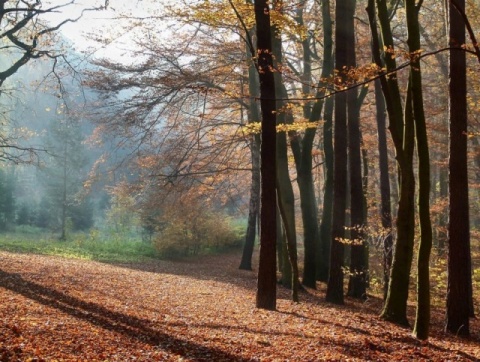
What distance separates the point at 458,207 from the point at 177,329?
18.1 ft

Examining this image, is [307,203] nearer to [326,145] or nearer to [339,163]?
[326,145]

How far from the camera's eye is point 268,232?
9.09 m

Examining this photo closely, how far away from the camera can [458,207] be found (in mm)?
8781

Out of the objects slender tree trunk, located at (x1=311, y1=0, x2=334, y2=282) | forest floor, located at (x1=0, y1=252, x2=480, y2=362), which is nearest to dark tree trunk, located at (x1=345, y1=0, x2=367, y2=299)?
forest floor, located at (x1=0, y1=252, x2=480, y2=362)

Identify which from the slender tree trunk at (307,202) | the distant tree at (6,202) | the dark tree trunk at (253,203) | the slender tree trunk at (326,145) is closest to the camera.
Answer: the slender tree trunk at (326,145)

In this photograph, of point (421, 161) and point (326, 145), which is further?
point (326, 145)

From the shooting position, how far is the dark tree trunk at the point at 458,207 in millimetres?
8766

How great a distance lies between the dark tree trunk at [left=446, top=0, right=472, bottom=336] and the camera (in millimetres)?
8766

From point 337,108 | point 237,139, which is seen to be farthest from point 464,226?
point 237,139

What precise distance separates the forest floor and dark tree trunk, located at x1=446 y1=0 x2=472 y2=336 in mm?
546

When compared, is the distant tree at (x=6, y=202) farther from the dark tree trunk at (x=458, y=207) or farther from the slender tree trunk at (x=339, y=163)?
the dark tree trunk at (x=458, y=207)

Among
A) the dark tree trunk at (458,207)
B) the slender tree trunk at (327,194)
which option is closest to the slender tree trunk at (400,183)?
the dark tree trunk at (458,207)

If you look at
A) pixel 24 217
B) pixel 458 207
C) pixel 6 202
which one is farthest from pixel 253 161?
pixel 24 217

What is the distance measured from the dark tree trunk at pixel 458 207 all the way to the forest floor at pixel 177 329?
546mm
